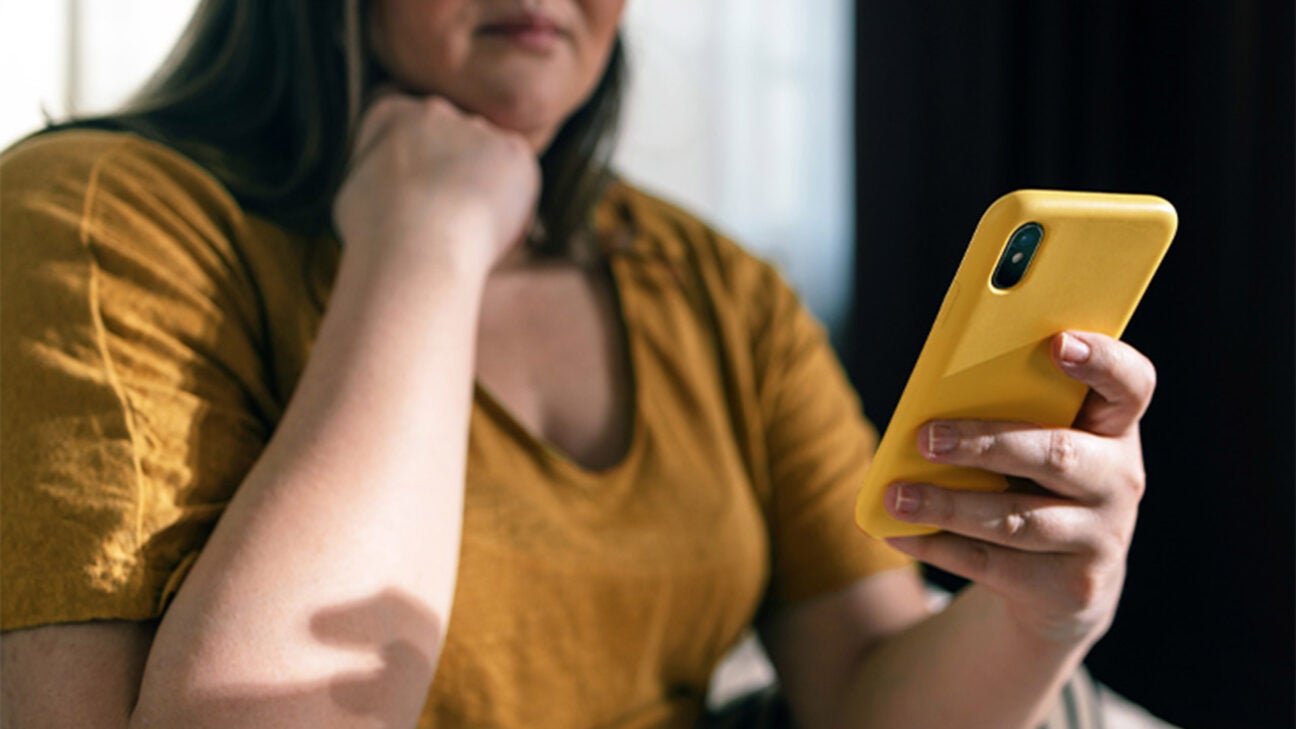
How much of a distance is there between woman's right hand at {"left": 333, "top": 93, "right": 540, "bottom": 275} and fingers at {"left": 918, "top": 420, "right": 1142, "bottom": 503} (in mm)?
299

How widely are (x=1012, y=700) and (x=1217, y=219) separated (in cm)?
106

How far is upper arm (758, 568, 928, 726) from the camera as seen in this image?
32.0 inches

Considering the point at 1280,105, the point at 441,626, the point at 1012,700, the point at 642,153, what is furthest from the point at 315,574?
the point at 642,153

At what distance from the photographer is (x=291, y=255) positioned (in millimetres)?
709

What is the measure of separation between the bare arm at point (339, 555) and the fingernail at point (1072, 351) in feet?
1.04

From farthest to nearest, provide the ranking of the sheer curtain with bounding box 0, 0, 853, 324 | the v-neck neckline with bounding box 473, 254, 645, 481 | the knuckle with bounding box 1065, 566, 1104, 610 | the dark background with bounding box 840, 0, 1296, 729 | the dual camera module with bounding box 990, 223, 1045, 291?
the sheer curtain with bounding box 0, 0, 853, 324 < the dark background with bounding box 840, 0, 1296, 729 < the v-neck neckline with bounding box 473, 254, 645, 481 < the knuckle with bounding box 1065, 566, 1104, 610 < the dual camera module with bounding box 990, 223, 1045, 291

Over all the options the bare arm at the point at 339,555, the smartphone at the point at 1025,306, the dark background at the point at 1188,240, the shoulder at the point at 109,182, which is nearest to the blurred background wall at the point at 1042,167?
the dark background at the point at 1188,240

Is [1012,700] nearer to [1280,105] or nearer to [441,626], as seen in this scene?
[441,626]

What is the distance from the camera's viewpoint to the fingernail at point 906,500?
0.53 m

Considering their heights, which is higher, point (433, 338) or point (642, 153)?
point (433, 338)

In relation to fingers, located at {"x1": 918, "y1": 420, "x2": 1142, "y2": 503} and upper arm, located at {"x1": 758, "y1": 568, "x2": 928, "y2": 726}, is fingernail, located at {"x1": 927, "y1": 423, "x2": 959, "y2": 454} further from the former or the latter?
upper arm, located at {"x1": 758, "y1": 568, "x2": 928, "y2": 726}

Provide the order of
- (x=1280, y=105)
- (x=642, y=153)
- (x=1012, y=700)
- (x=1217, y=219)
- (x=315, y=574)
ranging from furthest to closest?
(x=642, y=153) → (x=1217, y=219) → (x=1280, y=105) → (x=1012, y=700) → (x=315, y=574)

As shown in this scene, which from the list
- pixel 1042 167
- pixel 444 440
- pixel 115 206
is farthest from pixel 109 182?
pixel 1042 167

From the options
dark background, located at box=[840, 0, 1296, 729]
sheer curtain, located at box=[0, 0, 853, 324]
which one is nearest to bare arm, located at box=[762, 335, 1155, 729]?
dark background, located at box=[840, 0, 1296, 729]
